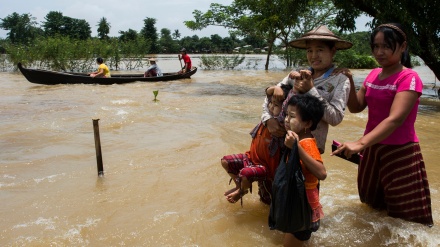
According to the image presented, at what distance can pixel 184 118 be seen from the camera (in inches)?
315

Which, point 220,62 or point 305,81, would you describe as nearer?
point 305,81

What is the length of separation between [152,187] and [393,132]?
2479 millimetres

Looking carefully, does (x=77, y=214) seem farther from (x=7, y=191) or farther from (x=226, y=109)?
(x=226, y=109)

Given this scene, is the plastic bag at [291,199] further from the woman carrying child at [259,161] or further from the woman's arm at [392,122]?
the woman carrying child at [259,161]

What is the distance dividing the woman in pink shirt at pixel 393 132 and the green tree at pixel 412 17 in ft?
22.9

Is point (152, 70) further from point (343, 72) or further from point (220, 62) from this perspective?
point (343, 72)

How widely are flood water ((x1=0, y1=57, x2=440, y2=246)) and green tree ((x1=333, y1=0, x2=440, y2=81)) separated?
2.32m

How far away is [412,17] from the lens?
29.1 ft

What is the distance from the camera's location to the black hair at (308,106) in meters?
2.18

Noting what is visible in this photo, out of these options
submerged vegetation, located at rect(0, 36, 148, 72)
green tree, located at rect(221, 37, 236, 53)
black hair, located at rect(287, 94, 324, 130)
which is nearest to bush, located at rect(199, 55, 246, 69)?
submerged vegetation, located at rect(0, 36, 148, 72)

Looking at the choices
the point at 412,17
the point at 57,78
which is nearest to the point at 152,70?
the point at 57,78

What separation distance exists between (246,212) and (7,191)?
2476 millimetres

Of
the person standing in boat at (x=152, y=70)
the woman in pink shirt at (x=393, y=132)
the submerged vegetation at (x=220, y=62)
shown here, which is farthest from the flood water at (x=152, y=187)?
the submerged vegetation at (x=220, y=62)

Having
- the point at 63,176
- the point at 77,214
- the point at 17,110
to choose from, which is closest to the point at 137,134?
the point at 63,176
